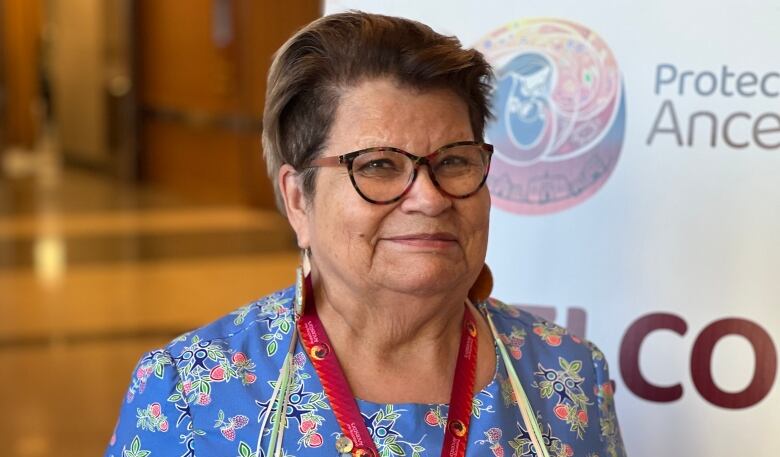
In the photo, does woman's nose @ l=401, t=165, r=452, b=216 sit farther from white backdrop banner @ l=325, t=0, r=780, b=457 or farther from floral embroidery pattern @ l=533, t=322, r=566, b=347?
white backdrop banner @ l=325, t=0, r=780, b=457

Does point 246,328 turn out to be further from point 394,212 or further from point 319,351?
point 394,212

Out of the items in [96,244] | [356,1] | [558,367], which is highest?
[356,1]

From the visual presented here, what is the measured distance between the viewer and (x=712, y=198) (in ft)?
7.34

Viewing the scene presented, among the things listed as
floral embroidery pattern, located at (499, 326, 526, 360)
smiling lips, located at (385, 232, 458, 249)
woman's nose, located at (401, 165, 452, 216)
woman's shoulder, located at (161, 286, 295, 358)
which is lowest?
floral embroidery pattern, located at (499, 326, 526, 360)

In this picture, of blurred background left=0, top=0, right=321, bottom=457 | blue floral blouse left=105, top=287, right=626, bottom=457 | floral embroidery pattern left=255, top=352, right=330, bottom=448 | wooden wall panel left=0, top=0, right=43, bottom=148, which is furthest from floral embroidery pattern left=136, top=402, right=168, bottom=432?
wooden wall panel left=0, top=0, right=43, bottom=148

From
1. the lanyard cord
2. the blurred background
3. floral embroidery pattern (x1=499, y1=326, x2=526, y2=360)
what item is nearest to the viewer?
the lanyard cord

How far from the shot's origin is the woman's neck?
5.37 ft

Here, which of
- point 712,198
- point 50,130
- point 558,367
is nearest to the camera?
point 558,367

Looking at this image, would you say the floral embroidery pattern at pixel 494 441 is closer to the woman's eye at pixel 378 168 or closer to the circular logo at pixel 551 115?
the woman's eye at pixel 378 168

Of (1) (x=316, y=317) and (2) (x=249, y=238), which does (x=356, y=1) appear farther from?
(2) (x=249, y=238)

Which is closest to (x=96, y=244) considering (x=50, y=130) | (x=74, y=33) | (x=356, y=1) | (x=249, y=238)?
(x=249, y=238)

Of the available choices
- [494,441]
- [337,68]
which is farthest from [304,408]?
[337,68]

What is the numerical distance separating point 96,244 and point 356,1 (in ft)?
20.2

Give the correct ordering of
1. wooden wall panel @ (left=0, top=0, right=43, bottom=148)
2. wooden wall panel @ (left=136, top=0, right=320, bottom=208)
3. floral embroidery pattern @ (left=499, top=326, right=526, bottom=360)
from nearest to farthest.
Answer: floral embroidery pattern @ (left=499, top=326, right=526, bottom=360)
wooden wall panel @ (left=136, top=0, right=320, bottom=208)
wooden wall panel @ (left=0, top=0, right=43, bottom=148)
